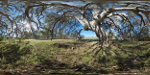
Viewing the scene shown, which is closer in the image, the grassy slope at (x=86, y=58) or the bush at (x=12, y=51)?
the grassy slope at (x=86, y=58)

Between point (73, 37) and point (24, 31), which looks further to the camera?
point (73, 37)

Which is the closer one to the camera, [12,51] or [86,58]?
[86,58]

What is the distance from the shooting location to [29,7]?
227cm

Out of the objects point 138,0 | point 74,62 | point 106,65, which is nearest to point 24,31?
point 74,62

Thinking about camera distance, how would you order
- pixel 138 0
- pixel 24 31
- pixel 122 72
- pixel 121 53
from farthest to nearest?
pixel 24 31, pixel 121 53, pixel 122 72, pixel 138 0

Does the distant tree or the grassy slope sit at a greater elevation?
the distant tree

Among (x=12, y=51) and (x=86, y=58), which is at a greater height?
(x=12, y=51)

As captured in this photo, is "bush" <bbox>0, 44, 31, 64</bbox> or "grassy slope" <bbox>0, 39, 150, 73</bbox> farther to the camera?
"bush" <bbox>0, 44, 31, 64</bbox>

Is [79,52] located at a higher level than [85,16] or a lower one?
lower

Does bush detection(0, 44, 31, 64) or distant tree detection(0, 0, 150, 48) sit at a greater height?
distant tree detection(0, 0, 150, 48)

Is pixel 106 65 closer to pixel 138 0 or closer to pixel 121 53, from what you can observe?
pixel 121 53

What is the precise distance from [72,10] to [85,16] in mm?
324

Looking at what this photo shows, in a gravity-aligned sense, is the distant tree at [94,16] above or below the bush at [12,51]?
above

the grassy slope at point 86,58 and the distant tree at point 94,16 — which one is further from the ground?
the distant tree at point 94,16
